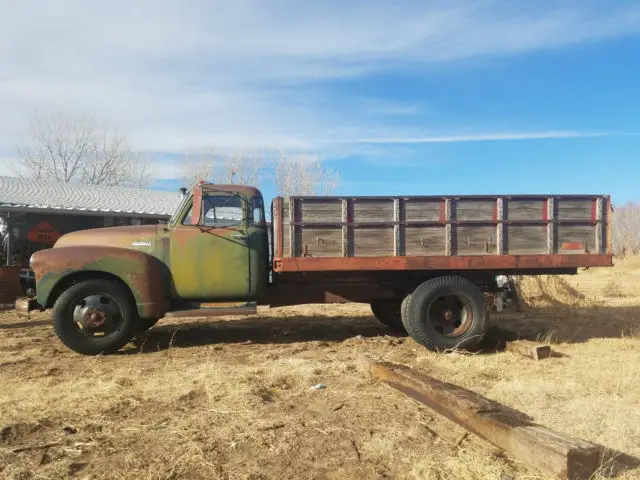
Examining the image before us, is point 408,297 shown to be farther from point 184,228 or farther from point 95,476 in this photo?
point 95,476

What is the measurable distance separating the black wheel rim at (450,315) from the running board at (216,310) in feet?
7.38

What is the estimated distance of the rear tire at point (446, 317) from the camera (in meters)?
6.11

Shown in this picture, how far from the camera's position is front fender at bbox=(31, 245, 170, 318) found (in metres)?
5.83

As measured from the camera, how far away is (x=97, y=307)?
582 cm

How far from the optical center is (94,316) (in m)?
5.78

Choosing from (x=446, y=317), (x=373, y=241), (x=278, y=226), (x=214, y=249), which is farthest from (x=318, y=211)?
(x=446, y=317)

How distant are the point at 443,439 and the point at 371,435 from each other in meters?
0.47

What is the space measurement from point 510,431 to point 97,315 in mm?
4665

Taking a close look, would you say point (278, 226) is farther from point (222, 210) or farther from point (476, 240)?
point (476, 240)

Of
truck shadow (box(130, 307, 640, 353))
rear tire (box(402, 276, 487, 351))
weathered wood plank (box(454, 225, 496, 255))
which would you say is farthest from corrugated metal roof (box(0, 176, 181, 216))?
weathered wood plank (box(454, 225, 496, 255))

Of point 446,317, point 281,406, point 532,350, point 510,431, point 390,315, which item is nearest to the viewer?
point 510,431

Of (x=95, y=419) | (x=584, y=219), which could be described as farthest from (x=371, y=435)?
(x=584, y=219)

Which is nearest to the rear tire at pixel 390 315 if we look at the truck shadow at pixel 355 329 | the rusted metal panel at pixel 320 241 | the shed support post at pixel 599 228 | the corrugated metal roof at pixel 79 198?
the truck shadow at pixel 355 329

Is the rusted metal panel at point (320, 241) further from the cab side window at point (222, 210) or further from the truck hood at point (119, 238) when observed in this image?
the truck hood at point (119, 238)
